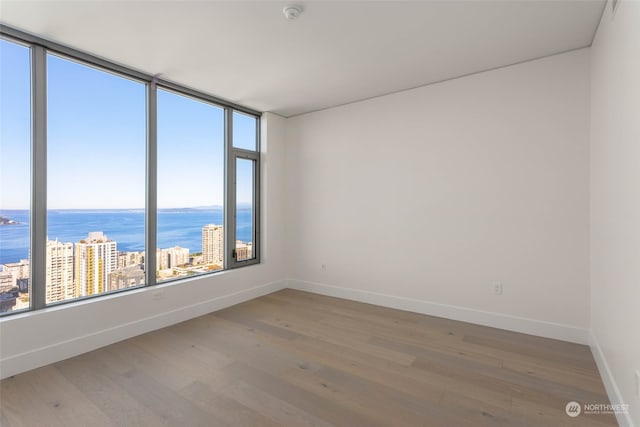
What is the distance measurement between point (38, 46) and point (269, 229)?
10.5 ft

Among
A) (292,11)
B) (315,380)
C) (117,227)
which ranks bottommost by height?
(315,380)

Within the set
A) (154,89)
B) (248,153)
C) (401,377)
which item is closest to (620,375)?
(401,377)

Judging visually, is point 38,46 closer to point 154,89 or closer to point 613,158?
point 154,89

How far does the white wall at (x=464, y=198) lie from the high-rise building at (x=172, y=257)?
1835mm

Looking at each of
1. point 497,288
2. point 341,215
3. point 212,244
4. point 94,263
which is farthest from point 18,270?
point 497,288

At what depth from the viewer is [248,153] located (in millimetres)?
4562

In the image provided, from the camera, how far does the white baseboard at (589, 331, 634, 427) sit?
1.73 meters

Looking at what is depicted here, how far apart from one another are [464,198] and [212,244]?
10.7ft

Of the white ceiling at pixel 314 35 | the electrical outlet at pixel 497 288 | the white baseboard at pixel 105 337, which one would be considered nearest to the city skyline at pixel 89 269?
the white baseboard at pixel 105 337

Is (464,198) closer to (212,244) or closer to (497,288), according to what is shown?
(497,288)

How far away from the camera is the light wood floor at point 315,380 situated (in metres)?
1.89

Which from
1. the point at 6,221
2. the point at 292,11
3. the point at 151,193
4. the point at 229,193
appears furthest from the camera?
the point at 229,193

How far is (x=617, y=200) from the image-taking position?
1.96 m

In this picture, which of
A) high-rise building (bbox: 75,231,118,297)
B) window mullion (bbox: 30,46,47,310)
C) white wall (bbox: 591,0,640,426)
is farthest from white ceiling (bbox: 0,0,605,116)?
high-rise building (bbox: 75,231,118,297)
